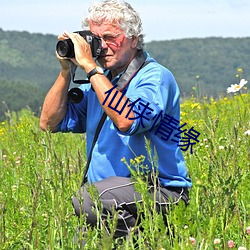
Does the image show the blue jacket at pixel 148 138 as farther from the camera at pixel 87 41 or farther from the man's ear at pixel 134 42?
the camera at pixel 87 41

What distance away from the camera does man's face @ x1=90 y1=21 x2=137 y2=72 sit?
3531 millimetres

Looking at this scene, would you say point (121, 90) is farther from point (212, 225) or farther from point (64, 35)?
point (212, 225)

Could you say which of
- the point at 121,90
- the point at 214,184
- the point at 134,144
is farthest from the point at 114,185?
the point at 214,184

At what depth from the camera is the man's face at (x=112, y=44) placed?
3531 millimetres

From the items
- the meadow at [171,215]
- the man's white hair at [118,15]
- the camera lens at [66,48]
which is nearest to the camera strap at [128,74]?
the man's white hair at [118,15]

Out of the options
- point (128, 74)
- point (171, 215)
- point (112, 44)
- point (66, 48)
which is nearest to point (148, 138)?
point (128, 74)

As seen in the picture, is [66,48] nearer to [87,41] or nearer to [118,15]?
[87,41]

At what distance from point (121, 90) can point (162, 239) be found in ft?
4.80

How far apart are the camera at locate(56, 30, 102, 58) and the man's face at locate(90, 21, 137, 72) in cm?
5

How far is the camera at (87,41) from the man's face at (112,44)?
55 millimetres

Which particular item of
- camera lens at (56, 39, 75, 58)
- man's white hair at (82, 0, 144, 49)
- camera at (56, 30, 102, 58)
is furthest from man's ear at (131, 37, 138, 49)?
camera lens at (56, 39, 75, 58)

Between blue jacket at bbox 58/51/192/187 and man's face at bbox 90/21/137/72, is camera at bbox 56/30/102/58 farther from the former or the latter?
blue jacket at bbox 58/51/192/187

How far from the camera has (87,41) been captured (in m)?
3.43

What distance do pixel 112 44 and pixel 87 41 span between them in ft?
0.52
